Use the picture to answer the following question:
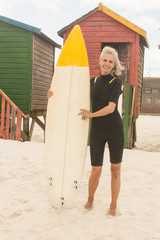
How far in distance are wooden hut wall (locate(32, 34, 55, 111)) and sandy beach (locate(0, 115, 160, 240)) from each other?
536 cm

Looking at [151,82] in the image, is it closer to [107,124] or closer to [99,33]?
[99,33]

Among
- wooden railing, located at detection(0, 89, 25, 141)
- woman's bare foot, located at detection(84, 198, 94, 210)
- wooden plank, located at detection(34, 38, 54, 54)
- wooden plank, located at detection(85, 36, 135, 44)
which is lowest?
woman's bare foot, located at detection(84, 198, 94, 210)

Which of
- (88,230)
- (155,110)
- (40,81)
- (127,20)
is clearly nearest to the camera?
(88,230)

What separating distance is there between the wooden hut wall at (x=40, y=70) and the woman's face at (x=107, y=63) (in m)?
7.55

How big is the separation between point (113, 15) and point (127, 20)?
533 mm

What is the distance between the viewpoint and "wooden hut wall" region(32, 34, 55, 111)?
33.6ft

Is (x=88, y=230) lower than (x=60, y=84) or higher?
lower

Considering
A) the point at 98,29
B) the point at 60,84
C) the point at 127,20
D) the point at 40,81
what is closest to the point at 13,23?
the point at 40,81

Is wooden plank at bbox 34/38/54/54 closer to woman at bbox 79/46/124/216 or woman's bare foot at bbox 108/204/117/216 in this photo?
woman at bbox 79/46/124/216

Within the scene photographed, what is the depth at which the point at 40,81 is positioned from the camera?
1088 centimetres

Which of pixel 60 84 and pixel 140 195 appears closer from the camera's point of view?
pixel 60 84

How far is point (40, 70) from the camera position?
10828 millimetres

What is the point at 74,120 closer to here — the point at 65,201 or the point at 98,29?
the point at 65,201

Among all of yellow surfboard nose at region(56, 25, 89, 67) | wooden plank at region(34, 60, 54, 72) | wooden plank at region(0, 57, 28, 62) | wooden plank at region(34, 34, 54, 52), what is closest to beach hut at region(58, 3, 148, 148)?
wooden plank at region(34, 34, 54, 52)
